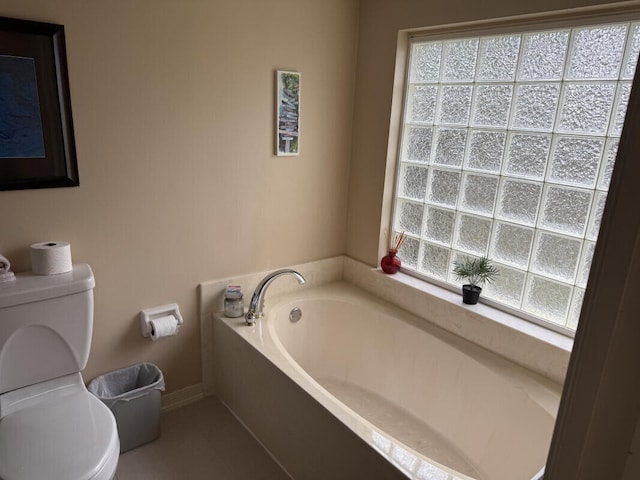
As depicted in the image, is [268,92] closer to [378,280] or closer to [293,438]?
[378,280]

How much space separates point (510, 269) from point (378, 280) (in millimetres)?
782

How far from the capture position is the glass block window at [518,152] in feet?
5.87

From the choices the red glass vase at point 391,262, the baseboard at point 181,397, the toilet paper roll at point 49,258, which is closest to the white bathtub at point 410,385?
the red glass vase at point 391,262

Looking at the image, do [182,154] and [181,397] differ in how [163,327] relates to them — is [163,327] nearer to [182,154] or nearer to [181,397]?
[181,397]

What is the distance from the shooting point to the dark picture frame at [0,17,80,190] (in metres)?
1.65

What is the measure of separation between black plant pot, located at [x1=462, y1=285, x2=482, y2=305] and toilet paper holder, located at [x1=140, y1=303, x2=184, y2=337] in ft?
4.63

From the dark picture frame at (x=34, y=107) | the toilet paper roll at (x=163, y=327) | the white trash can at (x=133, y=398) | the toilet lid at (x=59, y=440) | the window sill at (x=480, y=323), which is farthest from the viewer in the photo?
the toilet paper roll at (x=163, y=327)

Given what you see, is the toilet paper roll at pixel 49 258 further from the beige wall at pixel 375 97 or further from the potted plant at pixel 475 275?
the potted plant at pixel 475 275

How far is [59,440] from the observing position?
1518mm

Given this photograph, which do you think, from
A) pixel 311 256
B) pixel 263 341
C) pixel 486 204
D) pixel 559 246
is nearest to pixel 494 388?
pixel 559 246

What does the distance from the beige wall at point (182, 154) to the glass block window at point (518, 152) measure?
0.55 metres

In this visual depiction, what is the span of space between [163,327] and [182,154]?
32.4 inches

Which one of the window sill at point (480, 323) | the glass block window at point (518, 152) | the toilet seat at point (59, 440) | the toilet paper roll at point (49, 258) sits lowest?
the toilet seat at point (59, 440)

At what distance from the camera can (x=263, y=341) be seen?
215cm
